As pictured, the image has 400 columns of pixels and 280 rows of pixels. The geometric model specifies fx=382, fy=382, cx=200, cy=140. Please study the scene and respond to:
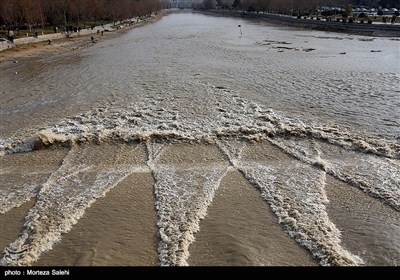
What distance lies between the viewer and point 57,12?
5344cm

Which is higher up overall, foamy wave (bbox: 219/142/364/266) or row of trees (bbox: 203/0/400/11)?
row of trees (bbox: 203/0/400/11)

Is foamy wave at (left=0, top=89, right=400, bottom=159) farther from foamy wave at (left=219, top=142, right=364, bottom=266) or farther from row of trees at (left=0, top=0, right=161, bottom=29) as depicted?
row of trees at (left=0, top=0, right=161, bottom=29)

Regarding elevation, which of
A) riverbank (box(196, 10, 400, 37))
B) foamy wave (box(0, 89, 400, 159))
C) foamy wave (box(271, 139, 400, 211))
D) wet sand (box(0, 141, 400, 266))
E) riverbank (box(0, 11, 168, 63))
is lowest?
wet sand (box(0, 141, 400, 266))

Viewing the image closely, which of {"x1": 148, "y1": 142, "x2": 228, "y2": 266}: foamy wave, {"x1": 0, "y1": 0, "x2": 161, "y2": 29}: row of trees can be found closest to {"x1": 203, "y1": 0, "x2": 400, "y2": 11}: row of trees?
{"x1": 0, "y1": 0, "x2": 161, "y2": 29}: row of trees

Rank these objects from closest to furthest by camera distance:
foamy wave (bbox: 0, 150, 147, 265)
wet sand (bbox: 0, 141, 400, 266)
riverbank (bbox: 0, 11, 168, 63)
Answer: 1. wet sand (bbox: 0, 141, 400, 266)
2. foamy wave (bbox: 0, 150, 147, 265)
3. riverbank (bbox: 0, 11, 168, 63)

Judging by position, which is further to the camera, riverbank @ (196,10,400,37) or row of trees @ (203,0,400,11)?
row of trees @ (203,0,400,11)

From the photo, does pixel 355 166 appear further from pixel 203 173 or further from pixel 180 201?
pixel 180 201

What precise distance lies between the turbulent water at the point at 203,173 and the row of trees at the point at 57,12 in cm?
2903

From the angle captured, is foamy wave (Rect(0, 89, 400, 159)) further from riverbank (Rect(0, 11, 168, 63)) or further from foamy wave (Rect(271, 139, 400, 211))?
riverbank (Rect(0, 11, 168, 63))

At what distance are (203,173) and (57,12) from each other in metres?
53.0

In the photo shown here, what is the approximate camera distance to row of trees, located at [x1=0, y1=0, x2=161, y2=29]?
134 feet

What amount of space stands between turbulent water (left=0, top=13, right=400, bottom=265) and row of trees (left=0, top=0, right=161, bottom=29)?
2903 centimetres

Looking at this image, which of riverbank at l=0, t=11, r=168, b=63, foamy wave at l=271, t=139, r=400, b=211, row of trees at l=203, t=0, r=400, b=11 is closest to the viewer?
foamy wave at l=271, t=139, r=400, b=211

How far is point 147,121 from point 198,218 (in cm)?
541
